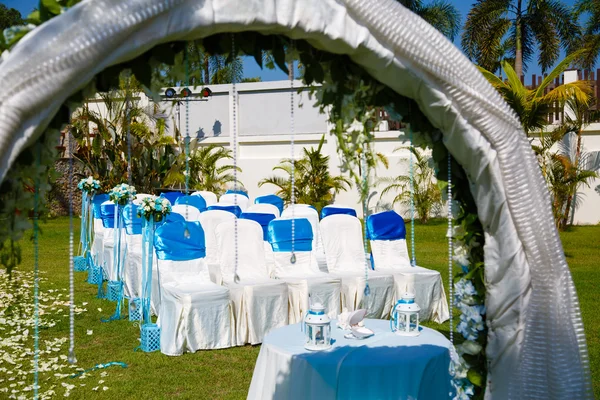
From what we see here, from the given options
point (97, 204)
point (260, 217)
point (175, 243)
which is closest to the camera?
point (175, 243)

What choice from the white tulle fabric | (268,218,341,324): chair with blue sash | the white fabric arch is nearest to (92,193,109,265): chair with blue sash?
(268,218,341,324): chair with blue sash

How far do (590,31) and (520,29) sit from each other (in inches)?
73.0

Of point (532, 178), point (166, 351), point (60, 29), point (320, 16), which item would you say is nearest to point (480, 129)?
point (532, 178)

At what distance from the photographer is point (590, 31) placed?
1795 centimetres

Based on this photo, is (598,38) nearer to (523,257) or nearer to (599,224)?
(599,224)

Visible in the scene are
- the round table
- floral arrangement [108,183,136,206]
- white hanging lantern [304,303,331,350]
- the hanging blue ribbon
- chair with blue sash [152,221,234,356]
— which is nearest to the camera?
the round table

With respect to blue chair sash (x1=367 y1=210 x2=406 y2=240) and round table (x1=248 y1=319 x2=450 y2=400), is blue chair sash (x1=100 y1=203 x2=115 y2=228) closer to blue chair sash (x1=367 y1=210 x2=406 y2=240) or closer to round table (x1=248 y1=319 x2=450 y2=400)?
blue chair sash (x1=367 y1=210 x2=406 y2=240)

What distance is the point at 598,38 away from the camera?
54.2 ft

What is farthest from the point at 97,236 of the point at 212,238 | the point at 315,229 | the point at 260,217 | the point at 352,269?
the point at 352,269

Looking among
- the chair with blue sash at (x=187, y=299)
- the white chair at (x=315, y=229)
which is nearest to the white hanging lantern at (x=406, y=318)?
the chair with blue sash at (x=187, y=299)

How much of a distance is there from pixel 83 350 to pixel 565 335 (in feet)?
15.6

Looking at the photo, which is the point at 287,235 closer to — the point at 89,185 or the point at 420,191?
the point at 89,185

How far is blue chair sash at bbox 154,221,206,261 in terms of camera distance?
6551 millimetres

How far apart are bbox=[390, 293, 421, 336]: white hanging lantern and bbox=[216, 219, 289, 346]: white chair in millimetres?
2312
